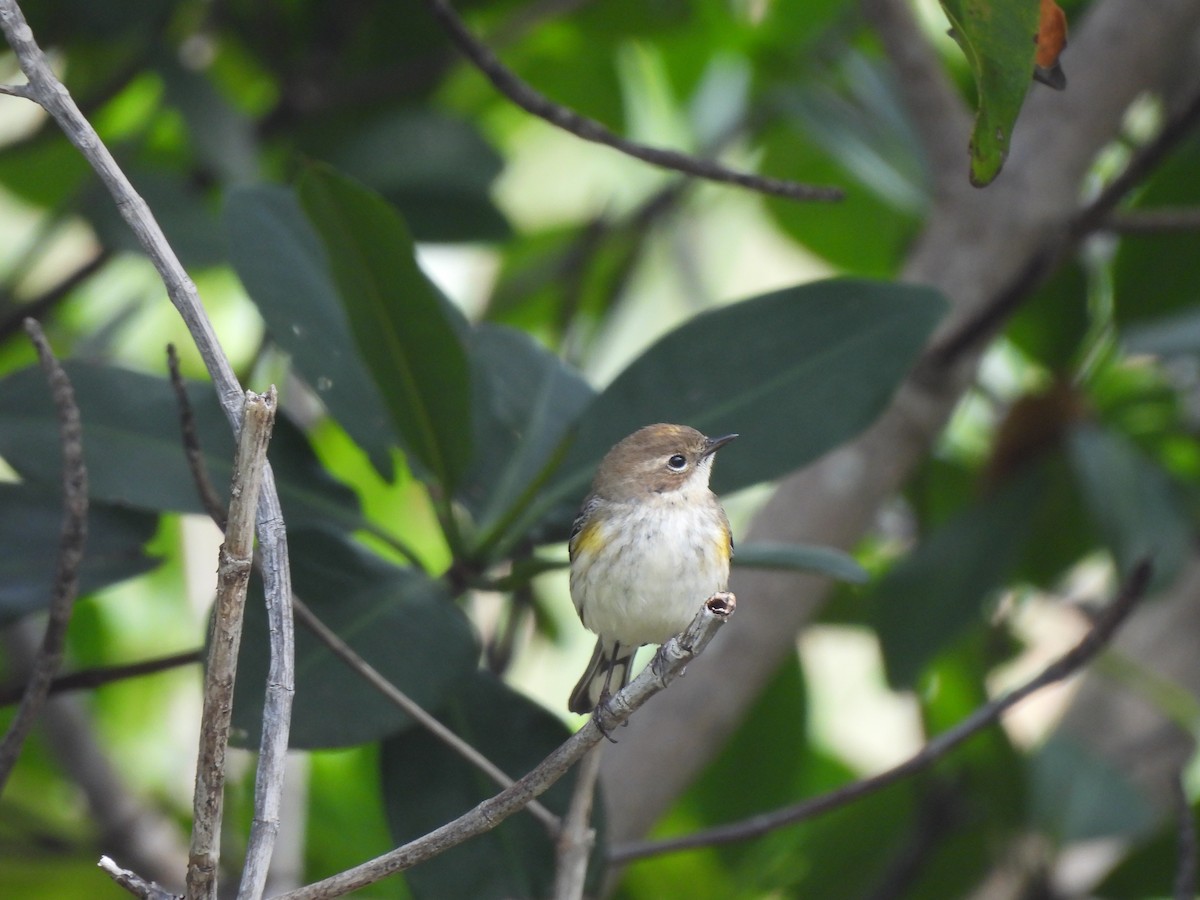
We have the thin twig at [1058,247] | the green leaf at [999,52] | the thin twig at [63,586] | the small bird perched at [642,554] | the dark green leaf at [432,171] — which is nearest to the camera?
the green leaf at [999,52]

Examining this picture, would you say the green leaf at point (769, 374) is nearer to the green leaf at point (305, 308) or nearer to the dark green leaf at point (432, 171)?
the green leaf at point (305, 308)

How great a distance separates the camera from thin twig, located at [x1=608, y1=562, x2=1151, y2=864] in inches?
63.7

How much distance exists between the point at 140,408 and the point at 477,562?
51cm

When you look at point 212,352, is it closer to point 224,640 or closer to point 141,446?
point 224,640

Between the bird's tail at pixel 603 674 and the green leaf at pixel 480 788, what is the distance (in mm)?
269

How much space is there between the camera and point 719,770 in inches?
107

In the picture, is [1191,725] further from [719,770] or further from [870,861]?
[719,770]

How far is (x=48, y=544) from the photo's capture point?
1748mm

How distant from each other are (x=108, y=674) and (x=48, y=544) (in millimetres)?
222

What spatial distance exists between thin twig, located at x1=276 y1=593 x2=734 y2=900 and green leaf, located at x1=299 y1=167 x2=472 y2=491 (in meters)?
0.62

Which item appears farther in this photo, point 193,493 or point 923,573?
point 923,573

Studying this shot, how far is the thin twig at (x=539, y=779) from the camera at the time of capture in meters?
1.06

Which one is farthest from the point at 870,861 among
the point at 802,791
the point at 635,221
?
the point at 635,221

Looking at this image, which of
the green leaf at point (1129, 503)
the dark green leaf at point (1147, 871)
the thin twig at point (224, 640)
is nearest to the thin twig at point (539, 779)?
the thin twig at point (224, 640)
